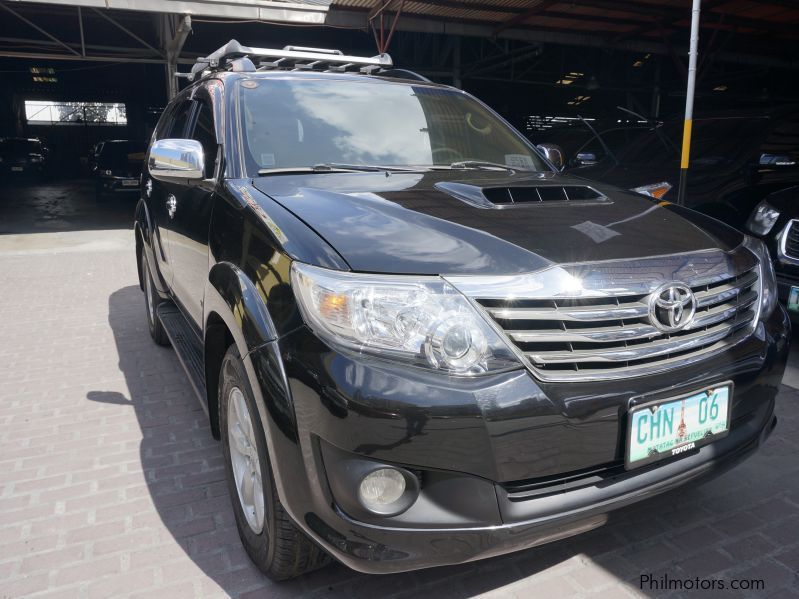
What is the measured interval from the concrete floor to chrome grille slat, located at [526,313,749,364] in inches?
19.0

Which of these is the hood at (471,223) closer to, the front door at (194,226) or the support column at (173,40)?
the front door at (194,226)

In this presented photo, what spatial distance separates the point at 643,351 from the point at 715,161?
16.2 ft

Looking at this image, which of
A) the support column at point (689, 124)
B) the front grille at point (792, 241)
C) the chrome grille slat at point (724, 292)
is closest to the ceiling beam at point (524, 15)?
the support column at point (689, 124)

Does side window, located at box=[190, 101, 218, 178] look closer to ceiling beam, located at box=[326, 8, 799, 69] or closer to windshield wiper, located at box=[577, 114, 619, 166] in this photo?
windshield wiper, located at box=[577, 114, 619, 166]

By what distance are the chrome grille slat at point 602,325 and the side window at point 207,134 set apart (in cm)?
158

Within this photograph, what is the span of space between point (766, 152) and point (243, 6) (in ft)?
26.0

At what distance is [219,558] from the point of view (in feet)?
7.71

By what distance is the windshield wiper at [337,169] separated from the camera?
260cm

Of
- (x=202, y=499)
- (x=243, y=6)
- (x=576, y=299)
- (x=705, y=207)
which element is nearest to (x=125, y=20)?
(x=243, y=6)

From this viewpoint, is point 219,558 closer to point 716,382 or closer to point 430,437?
point 430,437

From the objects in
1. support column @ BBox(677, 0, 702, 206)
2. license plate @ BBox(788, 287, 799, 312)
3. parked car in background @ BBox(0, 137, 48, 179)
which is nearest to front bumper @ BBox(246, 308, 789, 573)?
license plate @ BBox(788, 287, 799, 312)

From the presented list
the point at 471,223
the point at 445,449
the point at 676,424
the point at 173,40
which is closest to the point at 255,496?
the point at 445,449

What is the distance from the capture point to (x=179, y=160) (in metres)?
2.67

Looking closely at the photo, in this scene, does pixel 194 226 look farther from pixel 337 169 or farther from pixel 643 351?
pixel 643 351
